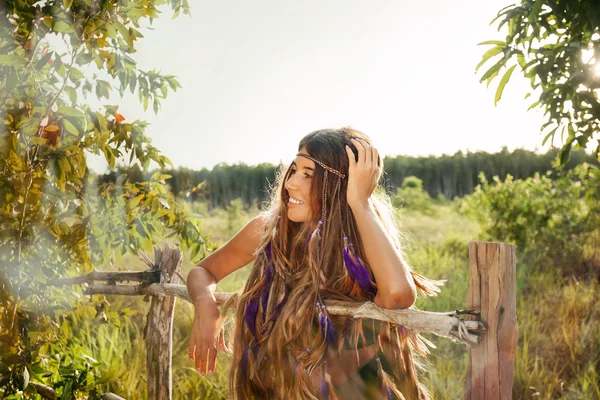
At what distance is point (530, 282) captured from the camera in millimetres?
7758

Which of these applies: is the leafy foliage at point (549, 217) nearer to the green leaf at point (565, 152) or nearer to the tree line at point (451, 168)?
the green leaf at point (565, 152)

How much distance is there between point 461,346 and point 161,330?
3.53m

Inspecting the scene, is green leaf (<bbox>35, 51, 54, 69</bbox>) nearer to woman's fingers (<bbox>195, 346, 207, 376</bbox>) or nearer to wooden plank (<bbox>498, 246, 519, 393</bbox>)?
woman's fingers (<bbox>195, 346, 207, 376</bbox>)

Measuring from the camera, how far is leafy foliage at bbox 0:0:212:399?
7.59ft

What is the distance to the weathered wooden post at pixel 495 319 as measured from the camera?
166 cm

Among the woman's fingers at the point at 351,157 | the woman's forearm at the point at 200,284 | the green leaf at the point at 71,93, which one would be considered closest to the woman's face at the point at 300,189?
the woman's fingers at the point at 351,157

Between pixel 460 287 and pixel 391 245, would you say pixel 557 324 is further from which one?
pixel 391 245

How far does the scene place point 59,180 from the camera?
93.4 inches

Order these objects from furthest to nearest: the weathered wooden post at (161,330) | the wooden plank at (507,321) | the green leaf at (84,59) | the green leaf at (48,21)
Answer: the weathered wooden post at (161,330), the green leaf at (84,59), the green leaf at (48,21), the wooden plank at (507,321)

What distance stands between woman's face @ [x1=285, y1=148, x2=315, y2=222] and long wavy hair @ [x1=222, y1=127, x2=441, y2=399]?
24 millimetres

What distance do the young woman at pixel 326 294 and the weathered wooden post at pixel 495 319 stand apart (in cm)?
Result: 30

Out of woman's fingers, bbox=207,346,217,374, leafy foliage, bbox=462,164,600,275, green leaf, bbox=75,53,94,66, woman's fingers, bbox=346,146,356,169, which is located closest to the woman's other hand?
woman's fingers, bbox=207,346,217,374

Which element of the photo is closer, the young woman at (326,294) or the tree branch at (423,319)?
the tree branch at (423,319)

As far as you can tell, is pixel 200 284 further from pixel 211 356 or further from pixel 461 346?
pixel 461 346
